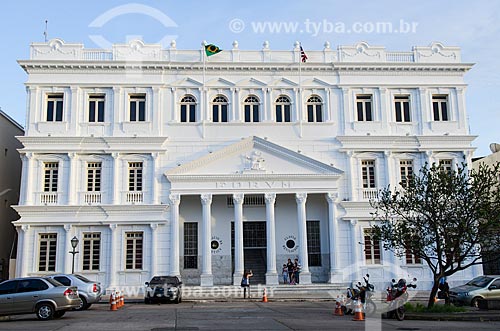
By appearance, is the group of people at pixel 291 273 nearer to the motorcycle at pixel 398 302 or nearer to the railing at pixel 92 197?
the railing at pixel 92 197

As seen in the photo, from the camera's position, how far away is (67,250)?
35250 mm

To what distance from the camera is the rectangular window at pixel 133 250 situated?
35.8 meters

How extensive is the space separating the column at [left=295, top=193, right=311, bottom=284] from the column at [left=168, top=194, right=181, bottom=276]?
7.49 m

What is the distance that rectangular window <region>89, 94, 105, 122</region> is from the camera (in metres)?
37.5

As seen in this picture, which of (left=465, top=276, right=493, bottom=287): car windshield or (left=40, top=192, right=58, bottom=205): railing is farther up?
(left=40, top=192, right=58, bottom=205): railing

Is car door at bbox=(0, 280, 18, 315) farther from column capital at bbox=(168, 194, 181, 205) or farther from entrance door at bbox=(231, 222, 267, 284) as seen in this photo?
entrance door at bbox=(231, 222, 267, 284)

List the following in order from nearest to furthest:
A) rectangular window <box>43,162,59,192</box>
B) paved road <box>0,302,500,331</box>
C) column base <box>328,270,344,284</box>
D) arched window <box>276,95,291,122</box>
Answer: paved road <box>0,302,500,331</box>, column base <box>328,270,344,284</box>, rectangular window <box>43,162,59,192</box>, arched window <box>276,95,291,122</box>

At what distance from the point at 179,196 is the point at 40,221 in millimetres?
8515

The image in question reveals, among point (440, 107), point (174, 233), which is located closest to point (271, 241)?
point (174, 233)

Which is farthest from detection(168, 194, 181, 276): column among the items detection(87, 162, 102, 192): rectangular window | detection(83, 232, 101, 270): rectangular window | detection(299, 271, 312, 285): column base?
detection(299, 271, 312, 285): column base

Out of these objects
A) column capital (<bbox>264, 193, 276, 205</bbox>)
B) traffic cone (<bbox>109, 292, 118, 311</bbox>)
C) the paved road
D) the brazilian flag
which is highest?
the brazilian flag

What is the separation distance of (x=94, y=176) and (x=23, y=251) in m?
6.13

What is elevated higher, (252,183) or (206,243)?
(252,183)

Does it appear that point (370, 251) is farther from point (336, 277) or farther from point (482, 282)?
point (482, 282)
